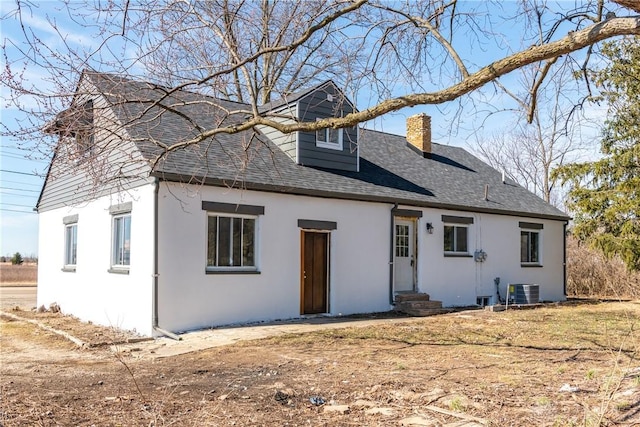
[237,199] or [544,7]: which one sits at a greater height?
[544,7]

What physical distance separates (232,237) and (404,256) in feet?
18.4

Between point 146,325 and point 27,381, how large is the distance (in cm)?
384

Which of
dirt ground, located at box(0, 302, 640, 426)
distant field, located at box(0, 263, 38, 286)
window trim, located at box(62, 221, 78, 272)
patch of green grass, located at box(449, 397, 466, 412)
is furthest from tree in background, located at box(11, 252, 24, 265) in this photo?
patch of green grass, located at box(449, 397, 466, 412)

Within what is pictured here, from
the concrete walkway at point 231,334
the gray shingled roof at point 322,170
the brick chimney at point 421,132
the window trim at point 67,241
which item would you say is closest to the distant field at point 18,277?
the window trim at point 67,241

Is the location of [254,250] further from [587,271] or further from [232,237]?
[587,271]

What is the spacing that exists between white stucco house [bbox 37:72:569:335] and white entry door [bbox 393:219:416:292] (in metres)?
0.04

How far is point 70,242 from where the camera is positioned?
1582cm

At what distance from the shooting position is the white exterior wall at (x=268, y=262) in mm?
11586

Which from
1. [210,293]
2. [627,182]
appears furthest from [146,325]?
[627,182]

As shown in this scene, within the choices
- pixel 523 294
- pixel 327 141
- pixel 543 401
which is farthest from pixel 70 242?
pixel 543 401

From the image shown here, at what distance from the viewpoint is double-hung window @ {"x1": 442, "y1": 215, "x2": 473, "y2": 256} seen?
1692cm

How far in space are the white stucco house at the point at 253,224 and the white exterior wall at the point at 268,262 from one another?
0.03m

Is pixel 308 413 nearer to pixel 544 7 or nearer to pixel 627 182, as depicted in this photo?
pixel 544 7

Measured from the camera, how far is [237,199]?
40.8 ft
